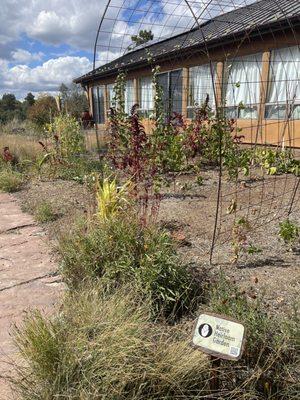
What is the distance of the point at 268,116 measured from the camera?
8.80m

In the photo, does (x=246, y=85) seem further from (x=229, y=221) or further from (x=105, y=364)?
(x=105, y=364)

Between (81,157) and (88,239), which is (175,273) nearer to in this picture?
(88,239)

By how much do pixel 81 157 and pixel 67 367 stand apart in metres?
6.13

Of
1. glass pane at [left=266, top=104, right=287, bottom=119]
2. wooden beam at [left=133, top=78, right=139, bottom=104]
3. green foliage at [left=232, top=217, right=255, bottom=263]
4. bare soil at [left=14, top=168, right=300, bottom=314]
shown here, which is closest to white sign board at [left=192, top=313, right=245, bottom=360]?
bare soil at [left=14, top=168, right=300, bottom=314]

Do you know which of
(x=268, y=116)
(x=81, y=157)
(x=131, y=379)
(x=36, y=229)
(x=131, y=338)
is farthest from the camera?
(x=268, y=116)

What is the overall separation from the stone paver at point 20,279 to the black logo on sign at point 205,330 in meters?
0.92

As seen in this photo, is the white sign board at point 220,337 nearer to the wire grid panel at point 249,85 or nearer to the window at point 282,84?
the wire grid panel at point 249,85

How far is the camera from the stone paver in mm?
2191

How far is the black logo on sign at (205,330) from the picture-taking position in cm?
160

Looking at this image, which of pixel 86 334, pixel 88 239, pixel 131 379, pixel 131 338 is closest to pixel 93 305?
pixel 86 334

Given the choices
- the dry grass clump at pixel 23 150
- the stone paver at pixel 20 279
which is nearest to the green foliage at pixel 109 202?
the stone paver at pixel 20 279

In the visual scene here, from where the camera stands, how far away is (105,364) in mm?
1672

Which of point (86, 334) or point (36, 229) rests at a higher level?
point (86, 334)

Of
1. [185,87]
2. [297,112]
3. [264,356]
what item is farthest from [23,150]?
[264,356]
